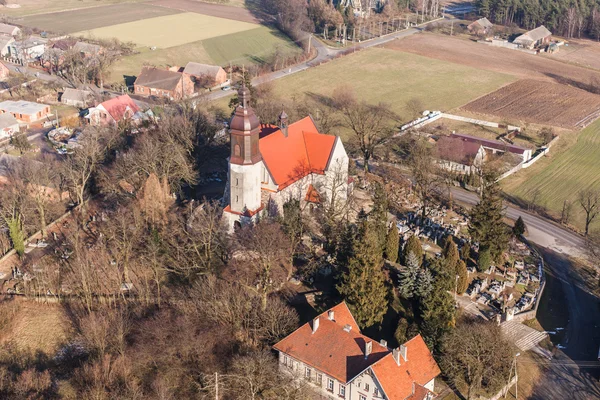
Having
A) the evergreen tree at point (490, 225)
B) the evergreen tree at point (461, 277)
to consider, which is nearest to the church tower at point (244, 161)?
the evergreen tree at point (461, 277)

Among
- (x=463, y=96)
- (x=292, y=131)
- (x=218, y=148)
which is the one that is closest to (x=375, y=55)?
(x=463, y=96)

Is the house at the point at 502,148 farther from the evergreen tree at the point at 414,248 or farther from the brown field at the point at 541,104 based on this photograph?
the evergreen tree at the point at 414,248

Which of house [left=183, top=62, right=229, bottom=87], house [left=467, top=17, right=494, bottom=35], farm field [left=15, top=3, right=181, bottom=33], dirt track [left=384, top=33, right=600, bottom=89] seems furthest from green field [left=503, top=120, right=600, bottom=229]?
farm field [left=15, top=3, right=181, bottom=33]

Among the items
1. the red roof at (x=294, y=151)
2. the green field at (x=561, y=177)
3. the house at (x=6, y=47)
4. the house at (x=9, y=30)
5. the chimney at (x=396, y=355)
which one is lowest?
the green field at (x=561, y=177)

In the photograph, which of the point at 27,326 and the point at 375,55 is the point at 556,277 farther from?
the point at 375,55

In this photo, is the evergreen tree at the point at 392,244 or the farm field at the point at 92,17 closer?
the evergreen tree at the point at 392,244

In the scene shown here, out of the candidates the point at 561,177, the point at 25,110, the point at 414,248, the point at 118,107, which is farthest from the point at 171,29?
the point at 414,248

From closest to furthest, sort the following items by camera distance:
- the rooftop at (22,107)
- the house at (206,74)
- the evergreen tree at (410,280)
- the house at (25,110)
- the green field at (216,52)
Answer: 1. the evergreen tree at (410,280)
2. the house at (25,110)
3. the rooftop at (22,107)
4. the house at (206,74)
5. the green field at (216,52)
